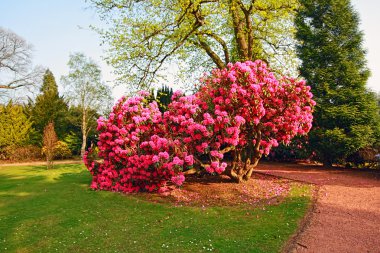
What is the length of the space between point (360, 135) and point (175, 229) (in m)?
10.8

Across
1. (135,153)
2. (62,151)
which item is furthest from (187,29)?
(62,151)

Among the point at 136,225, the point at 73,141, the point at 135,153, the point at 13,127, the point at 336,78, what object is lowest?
the point at 136,225

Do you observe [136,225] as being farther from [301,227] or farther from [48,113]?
[48,113]

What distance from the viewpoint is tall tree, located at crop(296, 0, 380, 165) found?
1425 cm

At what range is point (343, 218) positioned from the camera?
7.38m

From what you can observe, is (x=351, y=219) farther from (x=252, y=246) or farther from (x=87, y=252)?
(x=87, y=252)

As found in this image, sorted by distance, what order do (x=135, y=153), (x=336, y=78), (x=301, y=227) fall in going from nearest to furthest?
(x=301, y=227), (x=135, y=153), (x=336, y=78)

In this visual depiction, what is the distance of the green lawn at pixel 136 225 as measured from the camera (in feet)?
20.5

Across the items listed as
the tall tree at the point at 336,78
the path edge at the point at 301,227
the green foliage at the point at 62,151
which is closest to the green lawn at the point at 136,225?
the path edge at the point at 301,227

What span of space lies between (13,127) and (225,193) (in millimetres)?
24789

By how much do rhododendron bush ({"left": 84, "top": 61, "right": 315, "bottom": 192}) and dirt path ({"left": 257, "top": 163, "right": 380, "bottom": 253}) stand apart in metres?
2.47

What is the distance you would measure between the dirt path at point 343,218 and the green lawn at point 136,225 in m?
0.42

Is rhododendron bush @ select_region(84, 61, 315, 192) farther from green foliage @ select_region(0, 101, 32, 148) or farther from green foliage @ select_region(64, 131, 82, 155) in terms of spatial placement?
green foliage @ select_region(64, 131, 82, 155)

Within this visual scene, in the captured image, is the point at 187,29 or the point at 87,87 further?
the point at 87,87
